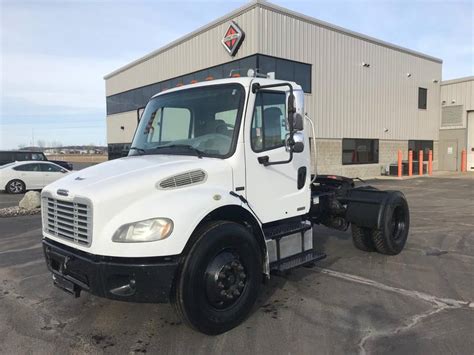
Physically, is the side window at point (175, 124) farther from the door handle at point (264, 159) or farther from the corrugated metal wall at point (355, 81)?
the corrugated metal wall at point (355, 81)

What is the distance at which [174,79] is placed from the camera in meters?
23.5

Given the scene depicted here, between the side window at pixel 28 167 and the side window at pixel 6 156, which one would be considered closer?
the side window at pixel 28 167

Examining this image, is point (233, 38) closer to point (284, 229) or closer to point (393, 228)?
point (393, 228)

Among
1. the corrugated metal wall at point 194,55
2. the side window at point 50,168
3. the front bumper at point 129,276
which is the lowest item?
the front bumper at point 129,276

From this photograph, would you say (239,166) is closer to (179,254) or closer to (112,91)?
(179,254)

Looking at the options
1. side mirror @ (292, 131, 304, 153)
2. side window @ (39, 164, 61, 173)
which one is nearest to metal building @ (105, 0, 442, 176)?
side window @ (39, 164, 61, 173)

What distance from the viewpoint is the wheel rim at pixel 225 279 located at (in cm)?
391

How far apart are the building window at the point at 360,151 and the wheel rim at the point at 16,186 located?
52.6 feet

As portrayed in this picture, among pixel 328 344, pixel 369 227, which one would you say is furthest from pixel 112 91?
pixel 328 344

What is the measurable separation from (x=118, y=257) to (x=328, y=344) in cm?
205

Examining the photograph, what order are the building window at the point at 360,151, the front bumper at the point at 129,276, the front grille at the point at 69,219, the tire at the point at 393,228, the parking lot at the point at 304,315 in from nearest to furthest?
the front bumper at the point at 129,276
the front grille at the point at 69,219
the parking lot at the point at 304,315
the tire at the point at 393,228
the building window at the point at 360,151

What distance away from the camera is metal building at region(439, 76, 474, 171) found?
1123 inches

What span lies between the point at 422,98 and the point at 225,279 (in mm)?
28099

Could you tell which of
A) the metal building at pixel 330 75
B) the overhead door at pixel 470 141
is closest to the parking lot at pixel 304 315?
the metal building at pixel 330 75
